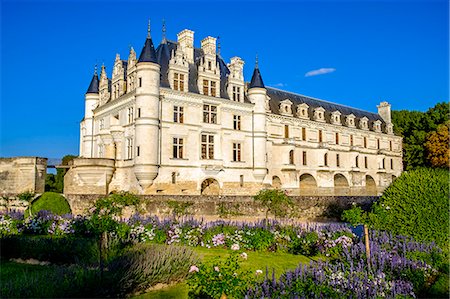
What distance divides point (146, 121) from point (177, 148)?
3144 millimetres

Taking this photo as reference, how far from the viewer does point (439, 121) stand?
45.7 metres

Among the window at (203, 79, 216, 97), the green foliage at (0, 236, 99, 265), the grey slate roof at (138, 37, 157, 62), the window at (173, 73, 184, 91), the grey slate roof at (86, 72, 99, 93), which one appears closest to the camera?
the green foliage at (0, 236, 99, 265)

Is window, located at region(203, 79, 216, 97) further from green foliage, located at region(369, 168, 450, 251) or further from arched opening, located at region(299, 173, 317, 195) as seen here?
green foliage, located at region(369, 168, 450, 251)

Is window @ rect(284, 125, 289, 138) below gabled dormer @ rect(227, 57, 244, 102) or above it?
below

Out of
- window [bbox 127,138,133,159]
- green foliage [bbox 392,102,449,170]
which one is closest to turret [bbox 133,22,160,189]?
window [bbox 127,138,133,159]

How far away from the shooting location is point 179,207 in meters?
20.6

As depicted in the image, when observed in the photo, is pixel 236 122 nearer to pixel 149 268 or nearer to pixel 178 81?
pixel 178 81

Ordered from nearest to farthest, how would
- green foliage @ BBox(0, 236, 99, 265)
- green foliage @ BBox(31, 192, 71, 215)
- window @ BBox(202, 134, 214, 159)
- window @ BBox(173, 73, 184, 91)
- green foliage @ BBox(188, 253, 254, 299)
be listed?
green foliage @ BBox(188, 253, 254, 299)
green foliage @ BBox(0, 236, 99, 265)
green foliage @ BBox(31, 192, 71, 215)
window @ BBox(173, 73, 184, 91)
window @ BBox(202, 134, 214, 159)

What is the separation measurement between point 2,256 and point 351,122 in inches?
1600

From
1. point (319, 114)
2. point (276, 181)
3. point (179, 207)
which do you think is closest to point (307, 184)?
point (276, 181)

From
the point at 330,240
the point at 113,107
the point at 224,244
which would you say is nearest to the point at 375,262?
the point at 330,240

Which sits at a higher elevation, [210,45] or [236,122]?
[210,45]

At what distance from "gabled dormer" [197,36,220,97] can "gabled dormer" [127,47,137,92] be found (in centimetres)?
475

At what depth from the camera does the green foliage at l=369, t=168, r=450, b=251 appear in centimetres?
876
